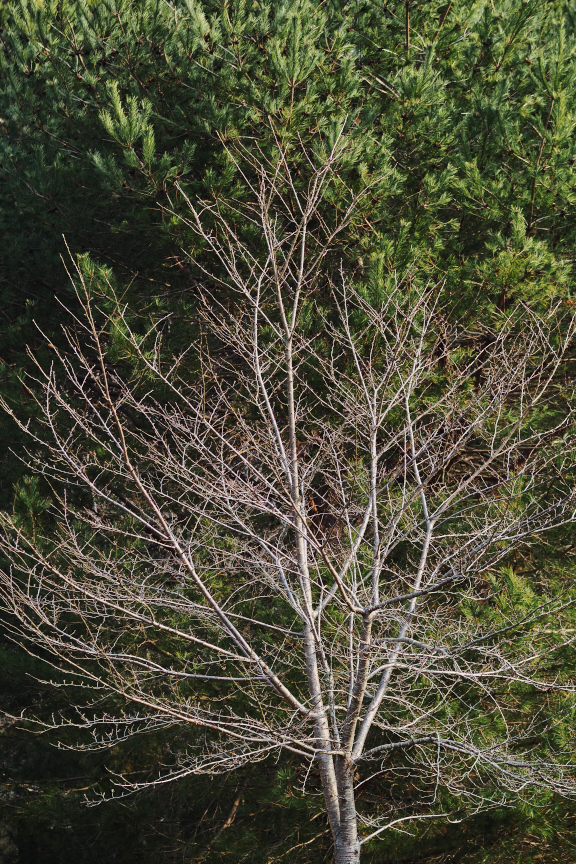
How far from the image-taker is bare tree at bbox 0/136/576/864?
154 inches

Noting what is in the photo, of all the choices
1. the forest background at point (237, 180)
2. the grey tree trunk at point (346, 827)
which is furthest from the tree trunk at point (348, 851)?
the forest background at point (237, 180)

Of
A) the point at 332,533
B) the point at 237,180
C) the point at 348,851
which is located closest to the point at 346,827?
the point at 348,851

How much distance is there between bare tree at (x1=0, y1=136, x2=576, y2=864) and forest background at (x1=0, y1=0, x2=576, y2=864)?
1.05 feet

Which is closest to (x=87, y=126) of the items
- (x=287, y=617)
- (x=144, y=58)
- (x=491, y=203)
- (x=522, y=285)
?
(x=144, y=58)

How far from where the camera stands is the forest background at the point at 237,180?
18.0 ft

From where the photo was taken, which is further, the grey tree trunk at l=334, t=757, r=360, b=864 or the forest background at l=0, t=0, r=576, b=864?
the forest background at l=0, t=0, r=576, b=864

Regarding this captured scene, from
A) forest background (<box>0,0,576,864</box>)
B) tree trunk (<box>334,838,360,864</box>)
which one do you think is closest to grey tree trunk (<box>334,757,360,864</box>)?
tree trunk (<box>334,838,360,864</box>)

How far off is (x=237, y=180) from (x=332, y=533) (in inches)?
111

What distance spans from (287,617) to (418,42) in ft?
14.9

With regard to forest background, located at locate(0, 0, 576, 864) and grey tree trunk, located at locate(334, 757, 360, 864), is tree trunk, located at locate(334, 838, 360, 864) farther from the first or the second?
forest background, located at locate(0, 0, 576, 864)

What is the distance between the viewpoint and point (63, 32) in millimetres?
6652

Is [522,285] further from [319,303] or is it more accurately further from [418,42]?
[418,42]

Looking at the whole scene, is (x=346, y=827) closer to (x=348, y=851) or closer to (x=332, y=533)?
(x=348, y=851)

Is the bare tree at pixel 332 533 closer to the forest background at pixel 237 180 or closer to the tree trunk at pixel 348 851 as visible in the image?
the tree trunk at pixel 348 851
